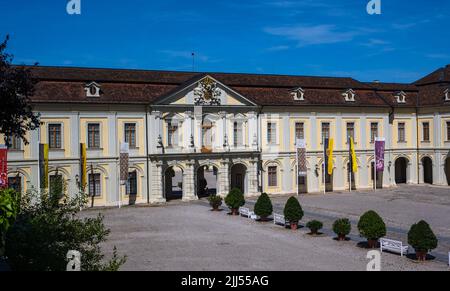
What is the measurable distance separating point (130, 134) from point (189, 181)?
576 centimetres

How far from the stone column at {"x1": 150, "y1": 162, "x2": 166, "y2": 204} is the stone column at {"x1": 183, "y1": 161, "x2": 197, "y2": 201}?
1909 mm

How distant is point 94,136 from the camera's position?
37.4 m

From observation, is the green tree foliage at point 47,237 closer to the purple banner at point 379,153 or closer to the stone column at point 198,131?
the stone column at point 198,131

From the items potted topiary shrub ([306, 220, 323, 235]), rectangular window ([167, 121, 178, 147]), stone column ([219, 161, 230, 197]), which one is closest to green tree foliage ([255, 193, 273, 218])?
potted topiary shrub ([306, 220, 323, 235])

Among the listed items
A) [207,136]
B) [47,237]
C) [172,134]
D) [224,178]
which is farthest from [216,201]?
[47,237]

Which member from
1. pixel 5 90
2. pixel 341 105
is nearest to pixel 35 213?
pixel 5 90

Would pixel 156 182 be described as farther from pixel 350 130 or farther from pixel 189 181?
pixel 350 130

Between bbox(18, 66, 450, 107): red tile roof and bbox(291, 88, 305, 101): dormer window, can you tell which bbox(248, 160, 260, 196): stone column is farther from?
bbox(291, 88, 305, 101): dormer window

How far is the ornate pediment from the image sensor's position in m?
39.7

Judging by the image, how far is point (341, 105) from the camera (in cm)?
4528

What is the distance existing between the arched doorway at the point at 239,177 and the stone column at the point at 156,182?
23.9 ft

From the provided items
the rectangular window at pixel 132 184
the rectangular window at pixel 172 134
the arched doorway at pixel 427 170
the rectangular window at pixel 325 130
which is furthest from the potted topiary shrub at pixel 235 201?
the arched doorway at pixel 427 170

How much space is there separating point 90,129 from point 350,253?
74.0ft
